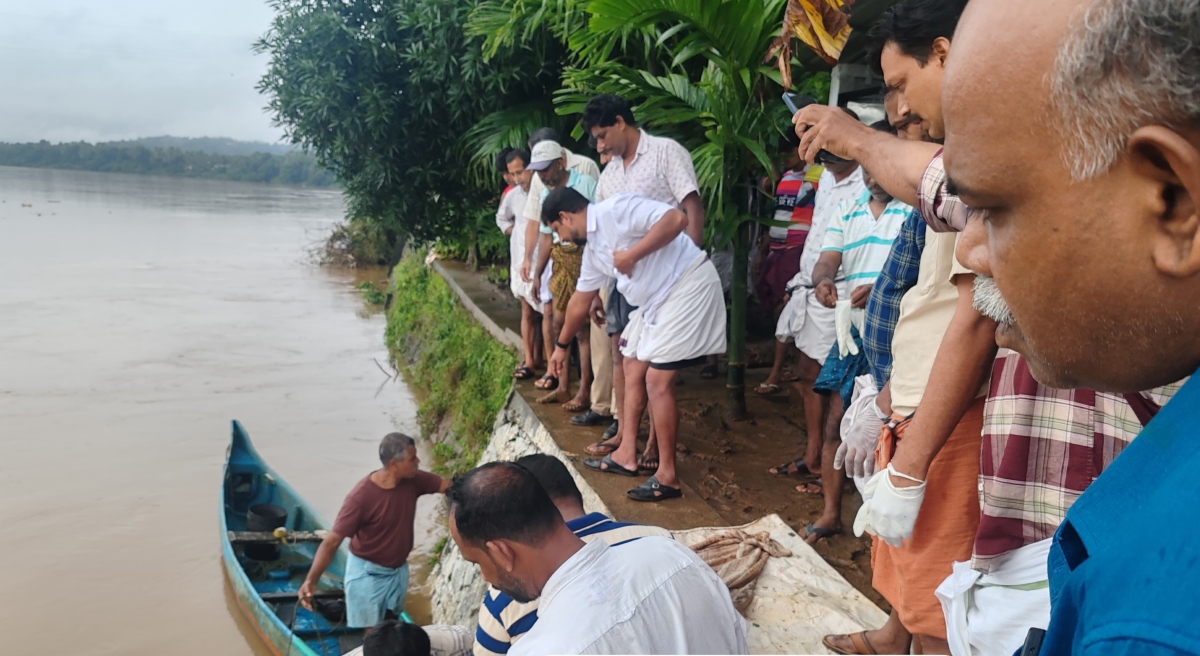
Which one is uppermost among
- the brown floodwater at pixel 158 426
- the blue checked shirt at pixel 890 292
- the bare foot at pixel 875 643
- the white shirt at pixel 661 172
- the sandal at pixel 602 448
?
the white shirt at pixel 661 172

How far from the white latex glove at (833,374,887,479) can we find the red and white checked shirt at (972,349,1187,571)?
71 cm

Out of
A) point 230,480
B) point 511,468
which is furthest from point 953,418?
point 230,480

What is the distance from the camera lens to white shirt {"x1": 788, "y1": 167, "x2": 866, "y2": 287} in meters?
4.11

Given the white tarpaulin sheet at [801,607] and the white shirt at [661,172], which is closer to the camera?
the white tarpaulin sheet at [801,607]

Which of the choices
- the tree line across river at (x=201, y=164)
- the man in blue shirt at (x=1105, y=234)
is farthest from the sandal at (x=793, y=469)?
the tree line across river at (x=201, y=164)

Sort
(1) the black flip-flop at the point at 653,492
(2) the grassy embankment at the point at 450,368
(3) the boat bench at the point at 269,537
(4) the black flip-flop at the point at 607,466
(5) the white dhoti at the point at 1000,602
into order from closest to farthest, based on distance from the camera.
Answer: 1. (5) the white dhoti at the point at 1000,602
2. (1) the black flip-flop at the point at 653,492
3. (4) the black flip-flop at the point at 607,466
4. (3) the boat bench at the point at 269,537
5. (2) the grassy embankment at the point at 450,368

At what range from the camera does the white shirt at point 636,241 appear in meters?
4.21

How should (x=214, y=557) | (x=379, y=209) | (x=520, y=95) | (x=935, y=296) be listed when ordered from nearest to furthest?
(x=935, y=296), (x=214, y=557), (x=520, y=95), (x=379, y=209)

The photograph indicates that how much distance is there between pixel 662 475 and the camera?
4.14 metres

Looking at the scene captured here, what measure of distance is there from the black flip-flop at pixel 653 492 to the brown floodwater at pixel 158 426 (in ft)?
9.10

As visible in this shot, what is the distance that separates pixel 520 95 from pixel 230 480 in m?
4.68

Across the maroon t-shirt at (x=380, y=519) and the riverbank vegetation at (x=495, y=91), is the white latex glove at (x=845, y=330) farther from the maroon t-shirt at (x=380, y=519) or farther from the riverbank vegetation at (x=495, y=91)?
the maroon t-shirt at (x=380, y=519)

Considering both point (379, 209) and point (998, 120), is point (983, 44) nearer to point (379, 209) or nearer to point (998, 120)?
point (998, 120)

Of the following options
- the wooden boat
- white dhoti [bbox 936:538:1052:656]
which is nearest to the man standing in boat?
the wooden boat
